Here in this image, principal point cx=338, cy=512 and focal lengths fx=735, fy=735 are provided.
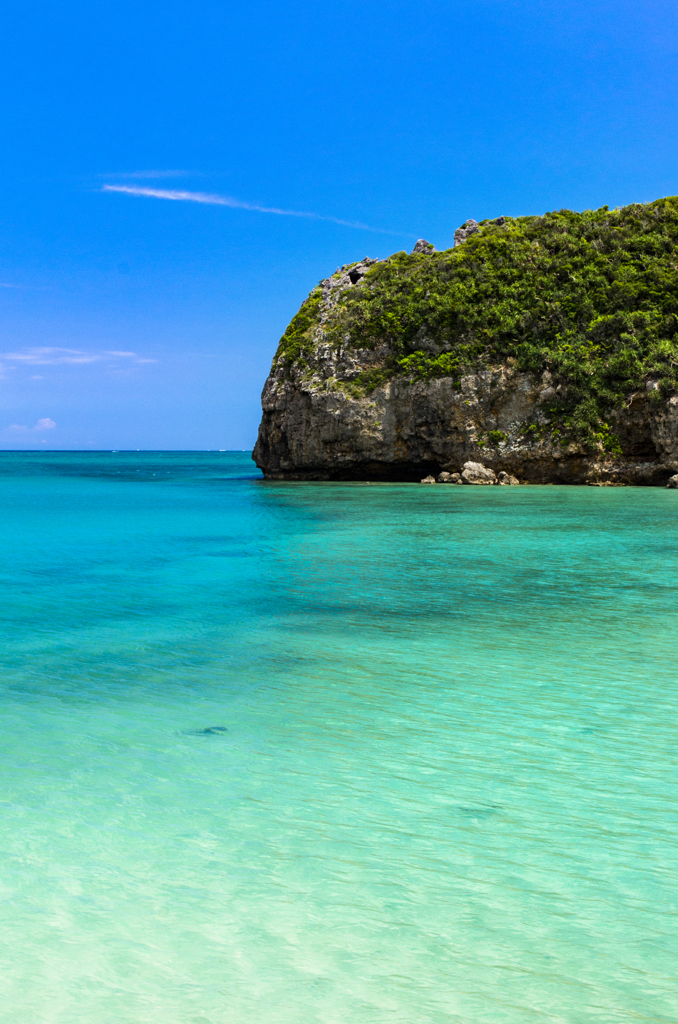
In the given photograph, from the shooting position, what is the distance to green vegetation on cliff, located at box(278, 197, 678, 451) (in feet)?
138

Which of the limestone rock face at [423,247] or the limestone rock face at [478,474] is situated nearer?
the limestone rock face at [478,474]

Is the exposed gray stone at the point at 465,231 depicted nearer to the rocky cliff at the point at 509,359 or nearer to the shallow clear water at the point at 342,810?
the rocky cliff at the point at 509,359

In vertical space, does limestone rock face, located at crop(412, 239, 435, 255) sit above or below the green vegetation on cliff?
above

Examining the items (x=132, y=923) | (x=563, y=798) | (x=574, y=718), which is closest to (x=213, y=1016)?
(x=132, y=923)

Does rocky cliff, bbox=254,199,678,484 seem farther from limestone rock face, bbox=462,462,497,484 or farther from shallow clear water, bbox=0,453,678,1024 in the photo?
shallow clear water, bbox=0,453,678,1024

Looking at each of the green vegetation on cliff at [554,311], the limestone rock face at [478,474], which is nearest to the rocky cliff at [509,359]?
the green vegetation on cliff at [554,311]

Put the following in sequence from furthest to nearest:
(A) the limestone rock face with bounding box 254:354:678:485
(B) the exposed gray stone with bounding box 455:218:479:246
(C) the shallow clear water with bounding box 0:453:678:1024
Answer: (B) the exposed gray stone with bounding box 455:218:479:246
(A) the limestone rock face with bounding box 254:354:678:485
(C) the shallow clear water with bounding box 0:453:678:1024

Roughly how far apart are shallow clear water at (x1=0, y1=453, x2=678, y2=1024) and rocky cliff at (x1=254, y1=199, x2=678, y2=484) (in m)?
32.1

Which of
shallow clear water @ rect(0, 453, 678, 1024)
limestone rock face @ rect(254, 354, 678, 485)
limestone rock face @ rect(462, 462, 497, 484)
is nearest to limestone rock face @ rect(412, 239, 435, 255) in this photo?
limestone rock face @ rect(254, 354, 678, 485)

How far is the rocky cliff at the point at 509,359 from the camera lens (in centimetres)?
4206

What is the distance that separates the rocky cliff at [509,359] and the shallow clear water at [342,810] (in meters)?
32.1

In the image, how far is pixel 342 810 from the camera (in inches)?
191

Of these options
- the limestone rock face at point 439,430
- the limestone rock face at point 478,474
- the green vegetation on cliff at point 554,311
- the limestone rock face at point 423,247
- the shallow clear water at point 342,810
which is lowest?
the shallow clear water at point 342,810

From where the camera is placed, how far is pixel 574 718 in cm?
662
